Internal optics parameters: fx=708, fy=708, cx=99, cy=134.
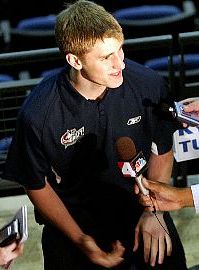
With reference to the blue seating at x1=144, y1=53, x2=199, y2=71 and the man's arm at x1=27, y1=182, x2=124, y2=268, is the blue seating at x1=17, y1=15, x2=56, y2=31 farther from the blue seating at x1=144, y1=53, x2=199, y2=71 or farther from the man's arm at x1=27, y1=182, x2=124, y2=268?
the man's arm at x1=27, y1=182, x2=124, y2=268

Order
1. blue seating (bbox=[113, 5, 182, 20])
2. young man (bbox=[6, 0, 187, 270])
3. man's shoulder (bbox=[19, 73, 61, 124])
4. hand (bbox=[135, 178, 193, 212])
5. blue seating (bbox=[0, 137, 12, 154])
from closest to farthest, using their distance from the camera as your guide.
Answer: hand (bbox=[135, 178, 193, 212]) → young man (bbox=[6, 0, 187, 270]) → man's shoulder (bbox=[19, 73, 61, 124]) → blue seating (bbox=[0, 137, 12, 154]) → blue seating (bbox=[113, 5, 182, 20])

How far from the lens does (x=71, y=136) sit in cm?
302

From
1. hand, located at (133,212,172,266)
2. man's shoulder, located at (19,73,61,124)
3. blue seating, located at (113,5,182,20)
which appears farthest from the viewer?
blue seating, located at (113,5,182,20)

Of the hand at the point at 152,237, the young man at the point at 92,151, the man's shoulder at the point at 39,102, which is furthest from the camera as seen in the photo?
the hand at the point at 152,237

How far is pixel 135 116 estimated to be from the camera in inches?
121

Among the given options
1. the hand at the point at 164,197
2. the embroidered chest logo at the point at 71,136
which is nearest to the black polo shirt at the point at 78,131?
the embroidered chest logo at the point at 71,136

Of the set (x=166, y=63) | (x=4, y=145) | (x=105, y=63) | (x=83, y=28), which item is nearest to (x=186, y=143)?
(x=105, y=63)

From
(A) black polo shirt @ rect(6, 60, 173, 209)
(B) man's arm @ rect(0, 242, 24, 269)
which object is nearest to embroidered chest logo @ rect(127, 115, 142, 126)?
(A) black polo shirt @ rect(6, 60, 173, 209)

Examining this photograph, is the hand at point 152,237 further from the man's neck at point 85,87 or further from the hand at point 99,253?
the man's neck at point 85,87

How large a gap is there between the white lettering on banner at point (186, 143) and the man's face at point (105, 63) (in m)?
0.86

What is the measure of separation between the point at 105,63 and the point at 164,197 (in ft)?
1.93

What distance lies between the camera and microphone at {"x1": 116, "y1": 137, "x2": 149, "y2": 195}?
249 cm

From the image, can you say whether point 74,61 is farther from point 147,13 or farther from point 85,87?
point 147,13

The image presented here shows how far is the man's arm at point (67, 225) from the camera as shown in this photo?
3127 millimetres
